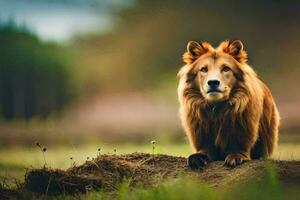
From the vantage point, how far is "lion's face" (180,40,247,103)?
190 inches

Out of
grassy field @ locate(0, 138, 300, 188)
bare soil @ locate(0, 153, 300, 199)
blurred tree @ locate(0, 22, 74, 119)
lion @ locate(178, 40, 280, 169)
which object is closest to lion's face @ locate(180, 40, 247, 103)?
lion @ locate(178, 40, 280, 169)

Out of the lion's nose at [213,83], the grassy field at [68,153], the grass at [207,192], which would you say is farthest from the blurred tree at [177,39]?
the grass at [207,192]

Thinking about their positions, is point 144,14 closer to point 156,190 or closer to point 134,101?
point 134,101

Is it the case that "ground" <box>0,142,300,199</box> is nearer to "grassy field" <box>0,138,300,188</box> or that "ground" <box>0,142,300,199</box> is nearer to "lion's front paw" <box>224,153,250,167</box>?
"lion's front paw" <box>224,153,250,167</box>

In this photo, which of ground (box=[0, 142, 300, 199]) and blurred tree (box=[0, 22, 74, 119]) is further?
blurred tree (box=[0, 22, 74, 119])

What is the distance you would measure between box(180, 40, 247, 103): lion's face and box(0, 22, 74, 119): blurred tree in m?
1.80

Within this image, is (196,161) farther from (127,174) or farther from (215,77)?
(215,77)

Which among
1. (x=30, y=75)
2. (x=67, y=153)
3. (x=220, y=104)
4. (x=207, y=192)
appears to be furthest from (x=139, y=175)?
(x=30, y=75)

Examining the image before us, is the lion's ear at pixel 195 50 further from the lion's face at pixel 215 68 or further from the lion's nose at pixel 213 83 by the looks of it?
the lion's nose at pixel 213 83

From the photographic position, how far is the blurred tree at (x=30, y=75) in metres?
6.52

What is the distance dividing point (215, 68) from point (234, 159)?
60 centimetres

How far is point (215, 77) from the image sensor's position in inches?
189

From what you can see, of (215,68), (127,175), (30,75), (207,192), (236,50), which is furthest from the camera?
(30,75)

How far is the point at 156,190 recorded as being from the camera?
13.0 feet
